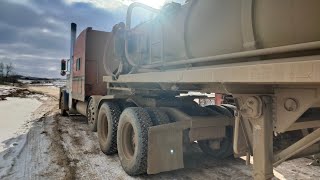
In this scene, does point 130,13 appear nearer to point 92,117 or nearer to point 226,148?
point 226,148

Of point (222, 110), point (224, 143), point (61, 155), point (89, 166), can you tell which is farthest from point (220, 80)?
point (61, 155)

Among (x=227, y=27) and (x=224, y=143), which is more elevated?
(x=227, y=27)

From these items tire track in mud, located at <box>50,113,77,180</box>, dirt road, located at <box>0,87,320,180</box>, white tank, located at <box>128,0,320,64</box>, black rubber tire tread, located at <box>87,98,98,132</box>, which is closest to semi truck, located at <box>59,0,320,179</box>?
white tank, located at <box>128,0,320,64</box>

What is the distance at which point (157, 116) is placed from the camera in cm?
461

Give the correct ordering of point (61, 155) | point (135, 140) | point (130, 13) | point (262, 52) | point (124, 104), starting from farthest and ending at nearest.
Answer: point (124, 104) < point (61, 155) < point (130, 13) < point (135, 140) < point (262, 52)

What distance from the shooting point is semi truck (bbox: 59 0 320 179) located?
2.33 m

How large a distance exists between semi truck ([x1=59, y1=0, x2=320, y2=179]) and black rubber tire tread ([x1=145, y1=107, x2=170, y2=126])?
15 millimetres

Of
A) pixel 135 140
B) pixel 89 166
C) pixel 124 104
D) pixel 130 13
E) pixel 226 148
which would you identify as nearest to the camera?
pixel 135 140

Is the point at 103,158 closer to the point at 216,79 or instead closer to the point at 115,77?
the point at 115,77

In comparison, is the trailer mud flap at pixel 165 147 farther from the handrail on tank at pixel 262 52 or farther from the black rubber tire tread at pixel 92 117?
the black rubber tire tread at pixel 92 117

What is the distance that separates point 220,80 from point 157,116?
1.98m

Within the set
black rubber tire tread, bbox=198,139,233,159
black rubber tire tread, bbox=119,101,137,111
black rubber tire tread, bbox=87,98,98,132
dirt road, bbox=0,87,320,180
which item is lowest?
dirt road, bbox=0,87,320,180

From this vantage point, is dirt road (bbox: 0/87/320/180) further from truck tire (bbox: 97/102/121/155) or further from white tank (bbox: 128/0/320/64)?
white tank (bbox: 128/0/320/64)

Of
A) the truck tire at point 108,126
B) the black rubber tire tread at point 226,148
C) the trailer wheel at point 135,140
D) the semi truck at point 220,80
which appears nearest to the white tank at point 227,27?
the semi truck at point 220,80
